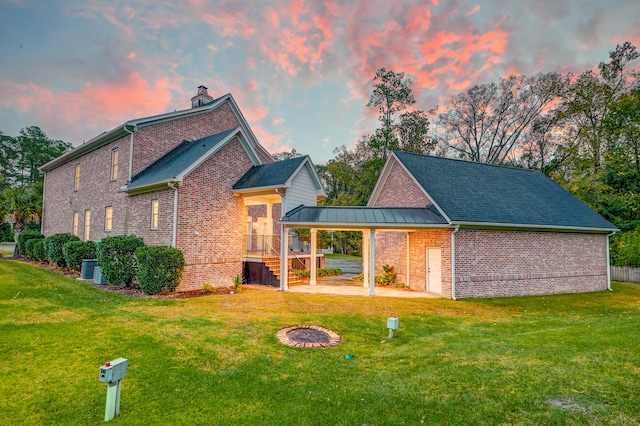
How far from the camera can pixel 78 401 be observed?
371 cm

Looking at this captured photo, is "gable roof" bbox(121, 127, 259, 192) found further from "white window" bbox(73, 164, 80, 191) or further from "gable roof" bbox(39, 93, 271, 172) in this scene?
"white window" bbox(73, 164, 80, 191)

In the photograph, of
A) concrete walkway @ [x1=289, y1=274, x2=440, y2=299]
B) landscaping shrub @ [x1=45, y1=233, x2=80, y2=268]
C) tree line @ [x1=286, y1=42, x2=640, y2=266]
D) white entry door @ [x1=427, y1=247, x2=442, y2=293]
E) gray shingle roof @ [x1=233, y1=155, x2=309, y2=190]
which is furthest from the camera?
tree line @ [x1=286, y1=42, x2=640, y2=266]

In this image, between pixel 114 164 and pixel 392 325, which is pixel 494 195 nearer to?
pixel 392 325

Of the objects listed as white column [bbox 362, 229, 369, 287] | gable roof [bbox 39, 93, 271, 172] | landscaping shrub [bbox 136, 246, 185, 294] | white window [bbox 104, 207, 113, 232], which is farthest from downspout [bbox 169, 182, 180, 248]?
white column [bbox 362, 229, 369, 287]

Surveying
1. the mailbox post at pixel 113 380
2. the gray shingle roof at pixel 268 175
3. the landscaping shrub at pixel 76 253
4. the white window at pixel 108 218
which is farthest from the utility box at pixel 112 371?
the white window at pixel 108 218

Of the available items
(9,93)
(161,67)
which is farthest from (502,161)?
(9,93)

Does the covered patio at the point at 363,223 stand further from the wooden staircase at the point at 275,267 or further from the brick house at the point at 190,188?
the brick house at the point at 190,188

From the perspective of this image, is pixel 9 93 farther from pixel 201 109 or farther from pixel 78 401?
pixel 78 401

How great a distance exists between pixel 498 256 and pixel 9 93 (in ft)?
85.3

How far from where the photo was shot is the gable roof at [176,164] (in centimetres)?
1156

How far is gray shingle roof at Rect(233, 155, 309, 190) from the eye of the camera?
1258 centimetres

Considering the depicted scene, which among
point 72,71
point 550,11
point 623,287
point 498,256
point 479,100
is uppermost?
point 479,100

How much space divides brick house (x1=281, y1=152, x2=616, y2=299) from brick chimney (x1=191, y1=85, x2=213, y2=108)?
10.5 meters

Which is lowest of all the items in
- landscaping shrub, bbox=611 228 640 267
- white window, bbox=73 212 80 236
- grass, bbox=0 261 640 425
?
grass, bbox=0 261 640 425
